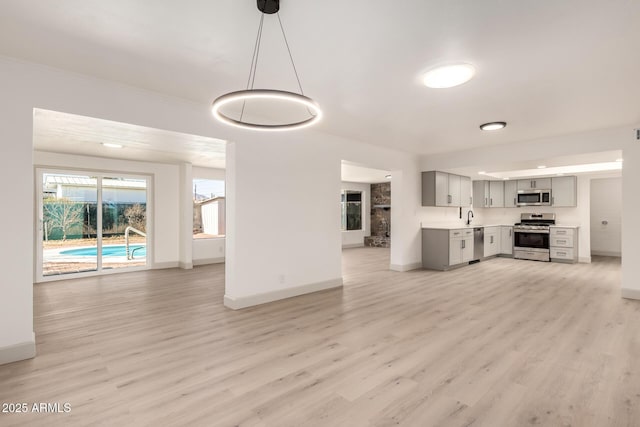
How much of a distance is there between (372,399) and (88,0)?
10.9ft

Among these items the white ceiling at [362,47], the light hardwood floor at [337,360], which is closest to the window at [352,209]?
the light hardwood floor at [337,360]

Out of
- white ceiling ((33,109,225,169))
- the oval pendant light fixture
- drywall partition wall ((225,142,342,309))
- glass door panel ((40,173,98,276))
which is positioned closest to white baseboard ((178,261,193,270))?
glass door panel ((40,173,98,276))

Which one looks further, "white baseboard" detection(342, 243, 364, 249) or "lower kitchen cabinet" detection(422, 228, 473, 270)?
"white baseboard" detection(342, 243, 364, 249)

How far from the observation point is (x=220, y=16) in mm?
2289

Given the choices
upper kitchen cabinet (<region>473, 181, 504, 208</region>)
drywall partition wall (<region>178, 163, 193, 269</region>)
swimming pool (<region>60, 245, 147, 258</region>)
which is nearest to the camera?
swimming pool (<region>60, 245, 147, 258</region>)

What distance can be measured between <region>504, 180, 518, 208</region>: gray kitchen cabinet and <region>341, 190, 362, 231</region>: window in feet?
17.1

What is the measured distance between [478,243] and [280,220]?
19.6 ft

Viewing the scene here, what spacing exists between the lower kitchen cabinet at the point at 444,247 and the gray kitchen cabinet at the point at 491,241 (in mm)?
1194

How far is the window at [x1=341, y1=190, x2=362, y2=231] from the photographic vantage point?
12.9 m

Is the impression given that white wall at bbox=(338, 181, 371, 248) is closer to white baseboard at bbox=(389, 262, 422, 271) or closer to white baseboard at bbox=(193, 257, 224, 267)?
white baseboard at bbox=(389, 262, 422, 271)

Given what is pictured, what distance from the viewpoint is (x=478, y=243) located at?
334 inches

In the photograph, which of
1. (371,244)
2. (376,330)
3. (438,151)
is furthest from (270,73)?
(371,244)

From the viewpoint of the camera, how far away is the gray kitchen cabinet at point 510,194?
9473 millimetres

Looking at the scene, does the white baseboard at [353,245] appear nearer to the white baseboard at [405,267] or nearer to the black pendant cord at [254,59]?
the white baseboard at [405,267]
